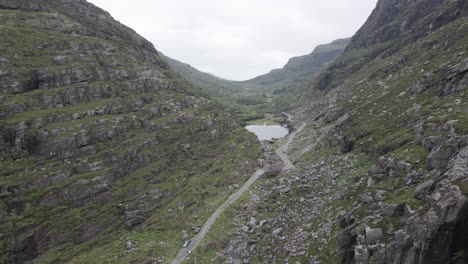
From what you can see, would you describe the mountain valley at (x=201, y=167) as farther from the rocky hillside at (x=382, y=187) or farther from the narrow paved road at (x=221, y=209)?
the narrow paved road at (x=221, y=209)

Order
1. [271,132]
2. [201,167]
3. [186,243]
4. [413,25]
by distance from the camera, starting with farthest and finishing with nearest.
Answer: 1. [271,132]
2. [413,25]
3. [201,167]
4. [186,243]

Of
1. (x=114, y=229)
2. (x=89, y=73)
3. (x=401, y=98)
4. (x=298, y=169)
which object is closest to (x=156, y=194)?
(x=114, y=229)

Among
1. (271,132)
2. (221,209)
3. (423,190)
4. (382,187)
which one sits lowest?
(271,132)

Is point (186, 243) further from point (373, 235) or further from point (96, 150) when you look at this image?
point (96, 150)

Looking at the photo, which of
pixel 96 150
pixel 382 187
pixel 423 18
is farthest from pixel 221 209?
pixel 423 18

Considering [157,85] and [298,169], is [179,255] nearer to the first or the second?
[298,169]

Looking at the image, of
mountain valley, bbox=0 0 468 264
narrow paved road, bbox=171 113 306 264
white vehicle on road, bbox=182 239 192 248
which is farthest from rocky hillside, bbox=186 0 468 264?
white vehicle on road, bbox=182 239 192 248

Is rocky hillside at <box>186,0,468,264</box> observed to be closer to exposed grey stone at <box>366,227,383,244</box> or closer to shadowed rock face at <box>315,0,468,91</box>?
exposed grey stone at <box>366,227,383,244</box>

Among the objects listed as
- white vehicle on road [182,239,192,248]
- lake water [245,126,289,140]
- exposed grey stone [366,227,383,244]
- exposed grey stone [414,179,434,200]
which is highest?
exposed grey stone [414,179,434,200]
